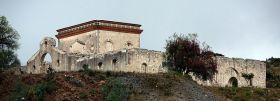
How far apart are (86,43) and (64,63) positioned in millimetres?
3907

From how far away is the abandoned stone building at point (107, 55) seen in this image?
50938 millimetres

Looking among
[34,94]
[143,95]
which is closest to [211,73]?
[143,95]

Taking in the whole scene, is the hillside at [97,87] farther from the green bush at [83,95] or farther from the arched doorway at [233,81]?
the arched doorway at [233,81]

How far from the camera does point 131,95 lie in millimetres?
36250

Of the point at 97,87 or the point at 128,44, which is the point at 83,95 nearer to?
the point at 97,87

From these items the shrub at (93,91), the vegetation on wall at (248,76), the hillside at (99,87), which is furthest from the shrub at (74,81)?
the vegetation on wall at (248,76)

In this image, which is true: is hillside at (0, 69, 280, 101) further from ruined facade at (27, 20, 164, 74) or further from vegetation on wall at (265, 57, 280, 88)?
vegetation on wall at (265, 57, 280, 88)

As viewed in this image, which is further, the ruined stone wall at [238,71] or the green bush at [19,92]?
the ruined stone wall at [238,71]

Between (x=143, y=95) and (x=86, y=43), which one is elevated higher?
(x=86, y=43)

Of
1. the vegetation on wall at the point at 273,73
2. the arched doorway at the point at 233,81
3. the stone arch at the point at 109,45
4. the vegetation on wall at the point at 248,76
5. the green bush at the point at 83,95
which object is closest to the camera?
the green bush at the point at 83,95

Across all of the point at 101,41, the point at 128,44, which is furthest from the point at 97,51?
the point at 128,44

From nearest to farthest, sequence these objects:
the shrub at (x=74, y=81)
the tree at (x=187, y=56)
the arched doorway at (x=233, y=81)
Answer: the shrub at (x=74, y=81) → the tree at (x=187, y=56) → the arched doorway at (x=233, y=81)

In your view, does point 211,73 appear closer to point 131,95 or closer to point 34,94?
point 131,95

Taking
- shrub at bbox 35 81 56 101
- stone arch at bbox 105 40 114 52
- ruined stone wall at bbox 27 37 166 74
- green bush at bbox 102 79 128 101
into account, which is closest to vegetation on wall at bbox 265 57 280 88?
ruined stone wall at bbox 27 37 166 74
